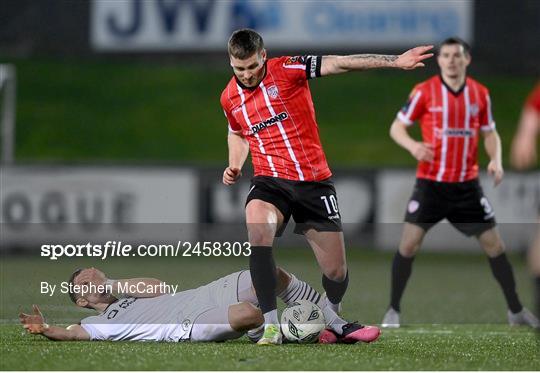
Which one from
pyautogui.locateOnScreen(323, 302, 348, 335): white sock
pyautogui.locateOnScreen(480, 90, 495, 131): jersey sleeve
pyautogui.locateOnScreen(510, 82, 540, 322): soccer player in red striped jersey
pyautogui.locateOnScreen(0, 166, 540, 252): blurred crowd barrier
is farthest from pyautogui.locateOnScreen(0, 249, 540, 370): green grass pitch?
pyautogui.locateOnScreen(0, 166, 540, 252): blurred crowd barrier

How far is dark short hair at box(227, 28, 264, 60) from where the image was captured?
6.65 m

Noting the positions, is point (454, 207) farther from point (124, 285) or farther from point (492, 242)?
point (124, 285)

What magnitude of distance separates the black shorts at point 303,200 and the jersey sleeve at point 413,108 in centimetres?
199

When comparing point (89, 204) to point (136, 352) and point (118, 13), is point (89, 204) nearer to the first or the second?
point (118, 13)

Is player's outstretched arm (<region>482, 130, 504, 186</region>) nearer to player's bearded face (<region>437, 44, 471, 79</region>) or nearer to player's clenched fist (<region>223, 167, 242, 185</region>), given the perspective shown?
player's bearded face (<region>437, 44, 471, 79</region>)

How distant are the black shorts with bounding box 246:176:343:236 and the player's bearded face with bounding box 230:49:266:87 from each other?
22.0 inches

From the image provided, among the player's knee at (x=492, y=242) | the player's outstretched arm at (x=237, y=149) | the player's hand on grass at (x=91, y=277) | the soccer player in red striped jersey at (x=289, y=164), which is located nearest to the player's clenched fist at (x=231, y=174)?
the soccer player in red striped jersey at (x=289, y=164)

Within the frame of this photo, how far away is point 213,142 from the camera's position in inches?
822

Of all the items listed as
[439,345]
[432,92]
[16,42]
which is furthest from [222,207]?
[439,345]

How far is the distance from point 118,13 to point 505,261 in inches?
351

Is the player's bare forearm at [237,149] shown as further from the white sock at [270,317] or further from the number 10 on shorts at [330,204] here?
the white sock at [270,317]

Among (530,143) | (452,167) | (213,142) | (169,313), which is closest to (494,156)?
(452,167)

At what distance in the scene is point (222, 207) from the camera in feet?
48.5

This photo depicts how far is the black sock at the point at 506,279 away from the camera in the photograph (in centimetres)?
877
